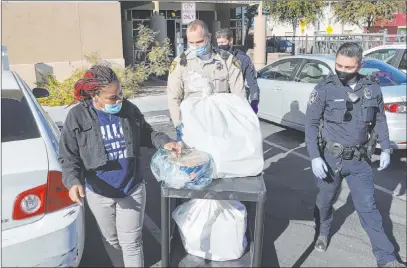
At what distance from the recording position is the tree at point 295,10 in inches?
956

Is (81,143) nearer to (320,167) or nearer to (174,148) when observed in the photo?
(174,148)

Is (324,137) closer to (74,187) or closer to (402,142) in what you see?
(74,187)

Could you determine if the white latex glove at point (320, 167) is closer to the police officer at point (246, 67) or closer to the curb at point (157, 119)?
the police officer at point (246, 67)

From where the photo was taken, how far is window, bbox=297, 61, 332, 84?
6339mm

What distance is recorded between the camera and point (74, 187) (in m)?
2.18

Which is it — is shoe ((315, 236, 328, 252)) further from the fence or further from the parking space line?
the fence

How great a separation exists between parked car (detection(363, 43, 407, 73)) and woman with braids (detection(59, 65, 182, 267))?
753 centimetres

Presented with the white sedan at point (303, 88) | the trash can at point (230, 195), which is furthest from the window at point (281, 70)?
the trash can at point (230, 195)

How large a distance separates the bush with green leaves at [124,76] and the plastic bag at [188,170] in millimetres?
6573

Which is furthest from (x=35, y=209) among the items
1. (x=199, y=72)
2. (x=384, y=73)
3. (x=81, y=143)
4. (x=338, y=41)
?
(x=338, y=41)

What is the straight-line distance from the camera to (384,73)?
6047 mm

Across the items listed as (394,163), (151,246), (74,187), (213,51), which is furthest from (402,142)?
(74,187)

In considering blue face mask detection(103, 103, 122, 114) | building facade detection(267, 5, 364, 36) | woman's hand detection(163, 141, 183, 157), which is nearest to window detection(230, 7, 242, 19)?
building facade detection(267, 5, 364, 36)

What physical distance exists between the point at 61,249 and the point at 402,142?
4703 millimetres
